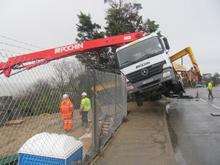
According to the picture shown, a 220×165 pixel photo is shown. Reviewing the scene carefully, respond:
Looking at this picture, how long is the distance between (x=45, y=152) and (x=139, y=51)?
578 inches

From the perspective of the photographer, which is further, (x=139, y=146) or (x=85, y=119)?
→ (x=139, y=146)

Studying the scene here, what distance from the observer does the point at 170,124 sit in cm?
1952

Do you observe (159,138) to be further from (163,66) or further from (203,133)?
(163,66)

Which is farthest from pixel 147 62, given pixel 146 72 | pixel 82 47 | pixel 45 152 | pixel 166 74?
pixel 45 152

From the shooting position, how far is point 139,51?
2167 centimetres

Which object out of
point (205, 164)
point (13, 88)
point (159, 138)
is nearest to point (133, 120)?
point (159, 138)

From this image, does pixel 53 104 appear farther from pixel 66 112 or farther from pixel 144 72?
pixel 144 72

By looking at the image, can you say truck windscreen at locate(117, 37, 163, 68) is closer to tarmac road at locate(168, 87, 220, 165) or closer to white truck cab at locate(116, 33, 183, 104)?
white truck cab at locate(116, 33, 183, 104)

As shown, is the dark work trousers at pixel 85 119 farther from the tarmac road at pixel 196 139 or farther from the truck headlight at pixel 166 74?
the truck headlight at pixel 166 74

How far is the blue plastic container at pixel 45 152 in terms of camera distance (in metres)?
7.33

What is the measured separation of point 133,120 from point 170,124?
1511mm

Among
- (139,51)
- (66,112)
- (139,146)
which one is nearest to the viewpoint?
(66,112)

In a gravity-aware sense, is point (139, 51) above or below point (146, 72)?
above

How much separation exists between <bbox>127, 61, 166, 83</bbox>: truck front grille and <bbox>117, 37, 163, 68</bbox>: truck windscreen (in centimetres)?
47
